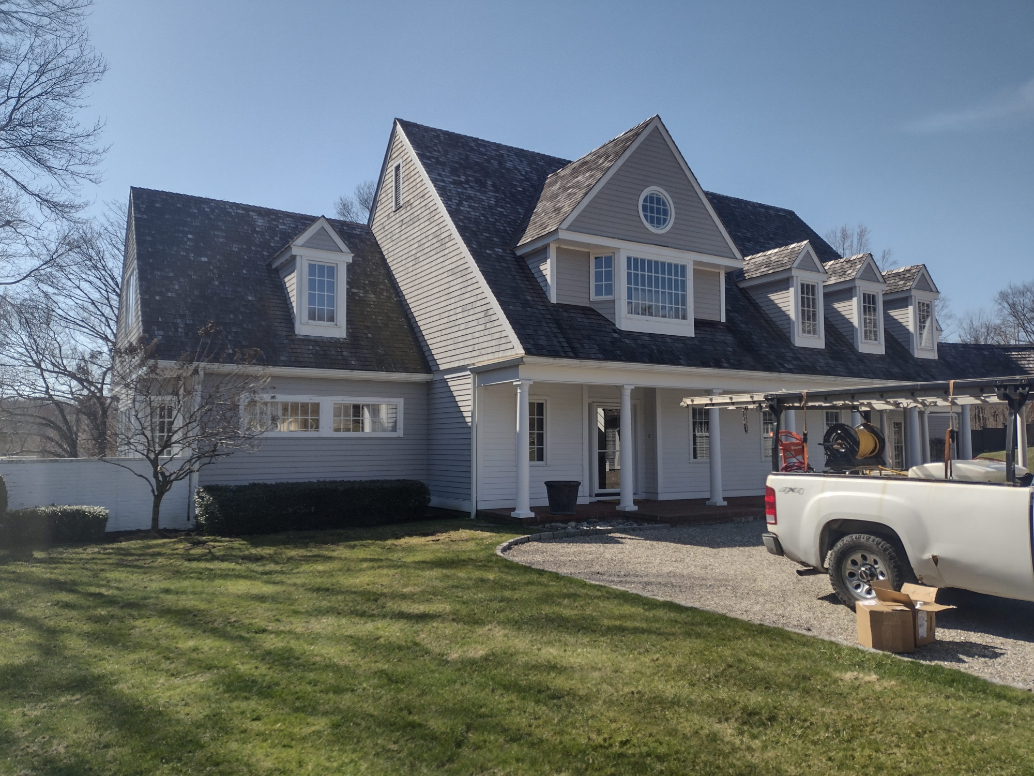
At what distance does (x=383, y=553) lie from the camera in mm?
10828

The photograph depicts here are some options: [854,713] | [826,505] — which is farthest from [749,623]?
[854,713]

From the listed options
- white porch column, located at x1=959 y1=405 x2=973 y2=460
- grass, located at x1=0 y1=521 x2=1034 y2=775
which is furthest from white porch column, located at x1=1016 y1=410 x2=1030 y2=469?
white porch column, located at x1=959 y1=405 x2=973 y2=460

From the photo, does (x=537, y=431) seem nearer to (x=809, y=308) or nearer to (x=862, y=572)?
(x=809, y=308)

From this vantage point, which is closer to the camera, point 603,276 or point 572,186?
point 603,276

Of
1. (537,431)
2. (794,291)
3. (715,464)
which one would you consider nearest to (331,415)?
(537,431)

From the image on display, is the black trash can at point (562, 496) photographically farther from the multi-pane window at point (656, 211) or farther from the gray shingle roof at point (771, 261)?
the gray shingle roof at point (771, 261)

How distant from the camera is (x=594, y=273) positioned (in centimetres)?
1627

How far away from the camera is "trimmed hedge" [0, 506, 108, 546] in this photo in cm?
1177

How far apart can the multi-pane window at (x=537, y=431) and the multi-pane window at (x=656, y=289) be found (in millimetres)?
2926

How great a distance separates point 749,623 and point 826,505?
5.23 feet

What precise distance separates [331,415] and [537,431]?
14.7ft

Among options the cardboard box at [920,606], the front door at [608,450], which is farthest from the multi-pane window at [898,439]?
the cardboard box at [920,606]

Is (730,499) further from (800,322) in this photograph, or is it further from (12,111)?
(12,111)

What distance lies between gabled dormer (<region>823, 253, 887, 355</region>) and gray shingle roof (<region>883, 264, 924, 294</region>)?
5.62 feet
